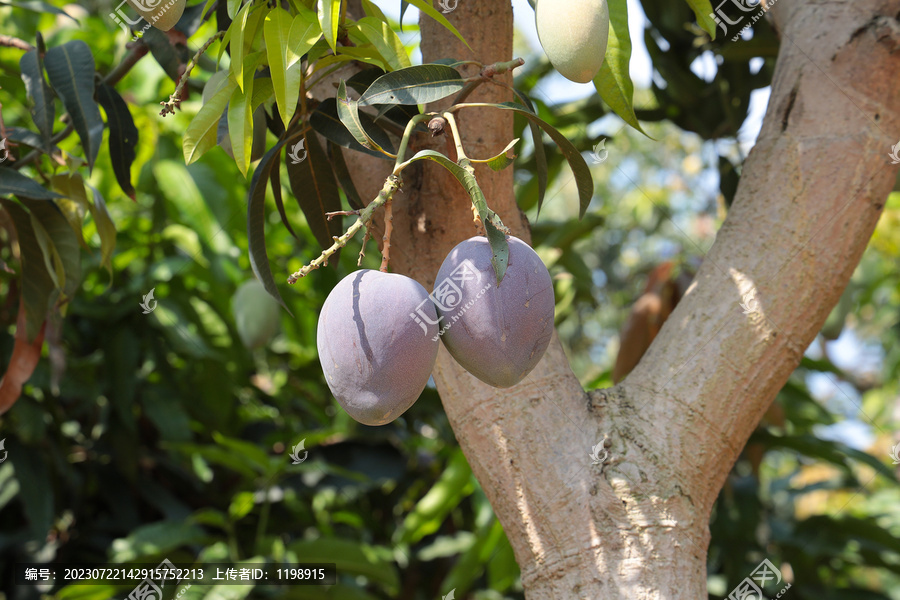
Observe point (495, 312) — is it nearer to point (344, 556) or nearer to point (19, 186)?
point (19, 186)

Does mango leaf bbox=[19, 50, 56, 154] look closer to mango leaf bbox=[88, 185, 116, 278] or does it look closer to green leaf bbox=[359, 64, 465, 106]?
mango leaf bbox=[88, 185, 116, 278]

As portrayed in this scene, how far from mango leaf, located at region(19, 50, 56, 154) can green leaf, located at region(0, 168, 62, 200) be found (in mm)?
55

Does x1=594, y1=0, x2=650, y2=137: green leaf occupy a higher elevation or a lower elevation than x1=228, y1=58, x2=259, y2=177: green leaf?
higher

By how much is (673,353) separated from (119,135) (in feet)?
2.92

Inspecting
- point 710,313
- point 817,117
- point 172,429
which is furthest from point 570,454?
point 172,429

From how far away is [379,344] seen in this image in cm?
60

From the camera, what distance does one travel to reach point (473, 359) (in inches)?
24.7

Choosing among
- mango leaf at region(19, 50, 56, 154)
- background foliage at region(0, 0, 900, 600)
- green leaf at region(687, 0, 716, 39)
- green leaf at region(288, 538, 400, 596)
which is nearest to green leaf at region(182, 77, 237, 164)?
mango leaf at region(19, 50, 56, 154)

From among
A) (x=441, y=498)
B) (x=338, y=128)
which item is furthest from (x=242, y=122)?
(x=441, y=498)

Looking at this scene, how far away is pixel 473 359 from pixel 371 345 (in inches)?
3.6

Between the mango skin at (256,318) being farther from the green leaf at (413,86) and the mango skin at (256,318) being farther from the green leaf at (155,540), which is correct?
the green leaf at (413,86)

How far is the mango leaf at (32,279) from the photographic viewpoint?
1055mm

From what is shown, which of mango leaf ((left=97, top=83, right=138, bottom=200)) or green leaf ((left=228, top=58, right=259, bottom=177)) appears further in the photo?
mango leaf ((left=97, top=83, right=138, bottom=200))

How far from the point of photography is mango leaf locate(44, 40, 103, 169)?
3.24 ft
